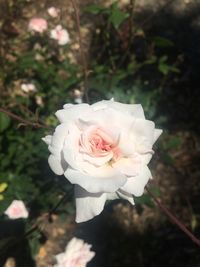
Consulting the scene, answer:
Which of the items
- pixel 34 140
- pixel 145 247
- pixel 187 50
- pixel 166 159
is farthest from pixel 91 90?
pixel 187 50

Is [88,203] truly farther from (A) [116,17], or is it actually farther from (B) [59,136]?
(A) [116,17]

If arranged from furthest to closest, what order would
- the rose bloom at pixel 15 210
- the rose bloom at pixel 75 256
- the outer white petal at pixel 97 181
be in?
the rose bloom at pixel 15 210, the rose bloom at pixel 75 256, the outer white petal at pixel 97 181

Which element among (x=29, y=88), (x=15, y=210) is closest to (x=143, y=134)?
(x=15, y=210)

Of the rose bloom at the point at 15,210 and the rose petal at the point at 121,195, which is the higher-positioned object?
the rose petal at the point at 121,195

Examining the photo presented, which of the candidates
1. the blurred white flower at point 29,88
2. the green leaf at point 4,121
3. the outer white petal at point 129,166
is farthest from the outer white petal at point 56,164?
the blurred white flower at point 29,88

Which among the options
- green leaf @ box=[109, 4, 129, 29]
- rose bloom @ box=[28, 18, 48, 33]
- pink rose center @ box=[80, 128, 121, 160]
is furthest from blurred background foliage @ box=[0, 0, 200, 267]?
pink rose center @ box=[80, 128, 121, 160]

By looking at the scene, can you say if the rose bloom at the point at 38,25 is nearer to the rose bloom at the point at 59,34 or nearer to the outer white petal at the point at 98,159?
the rose bloom at the point at 59,34
